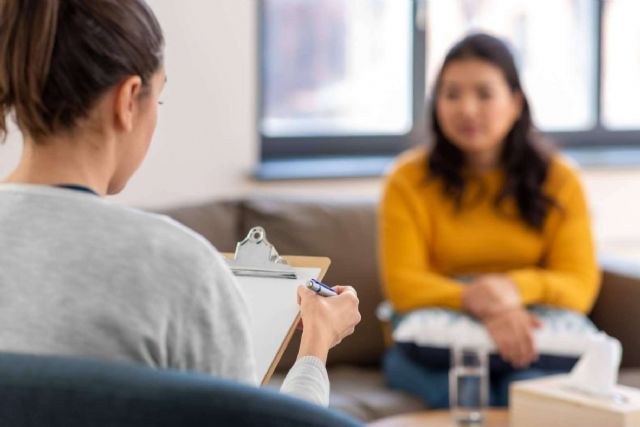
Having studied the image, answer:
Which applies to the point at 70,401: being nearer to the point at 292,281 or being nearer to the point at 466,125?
the point at 292,281

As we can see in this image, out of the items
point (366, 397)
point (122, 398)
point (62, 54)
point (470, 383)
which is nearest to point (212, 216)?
point (366, 397)

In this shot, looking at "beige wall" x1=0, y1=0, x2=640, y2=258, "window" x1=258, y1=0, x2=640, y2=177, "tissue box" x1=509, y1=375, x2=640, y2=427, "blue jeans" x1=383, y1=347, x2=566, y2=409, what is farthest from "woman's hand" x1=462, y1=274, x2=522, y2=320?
"window" x1=258, y1=0, x2=640, y2=177

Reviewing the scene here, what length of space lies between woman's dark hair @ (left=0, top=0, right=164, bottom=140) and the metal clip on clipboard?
0.67 feet

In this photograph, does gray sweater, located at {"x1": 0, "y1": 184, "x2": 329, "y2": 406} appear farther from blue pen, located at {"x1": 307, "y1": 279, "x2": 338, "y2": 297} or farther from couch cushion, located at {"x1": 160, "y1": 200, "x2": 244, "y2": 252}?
couch cushion, located at {"x1": 160, "y1": 200, "x2": 244, "y2": 252}

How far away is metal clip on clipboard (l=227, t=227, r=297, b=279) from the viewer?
112 cm

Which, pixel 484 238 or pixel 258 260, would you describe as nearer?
pixel 258 260

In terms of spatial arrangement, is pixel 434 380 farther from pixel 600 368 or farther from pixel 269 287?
pixel 269 287

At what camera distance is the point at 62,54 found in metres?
1.00

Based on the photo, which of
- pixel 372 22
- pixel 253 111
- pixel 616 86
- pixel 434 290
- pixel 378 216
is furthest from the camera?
pixel 616 86

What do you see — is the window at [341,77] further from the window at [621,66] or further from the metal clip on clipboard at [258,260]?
the metal clip on clipboard at [258,260]

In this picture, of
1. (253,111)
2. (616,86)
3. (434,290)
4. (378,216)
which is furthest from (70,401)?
(616,86)

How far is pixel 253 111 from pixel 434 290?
2.87ft

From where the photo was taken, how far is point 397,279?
2746mm

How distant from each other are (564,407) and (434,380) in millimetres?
549
